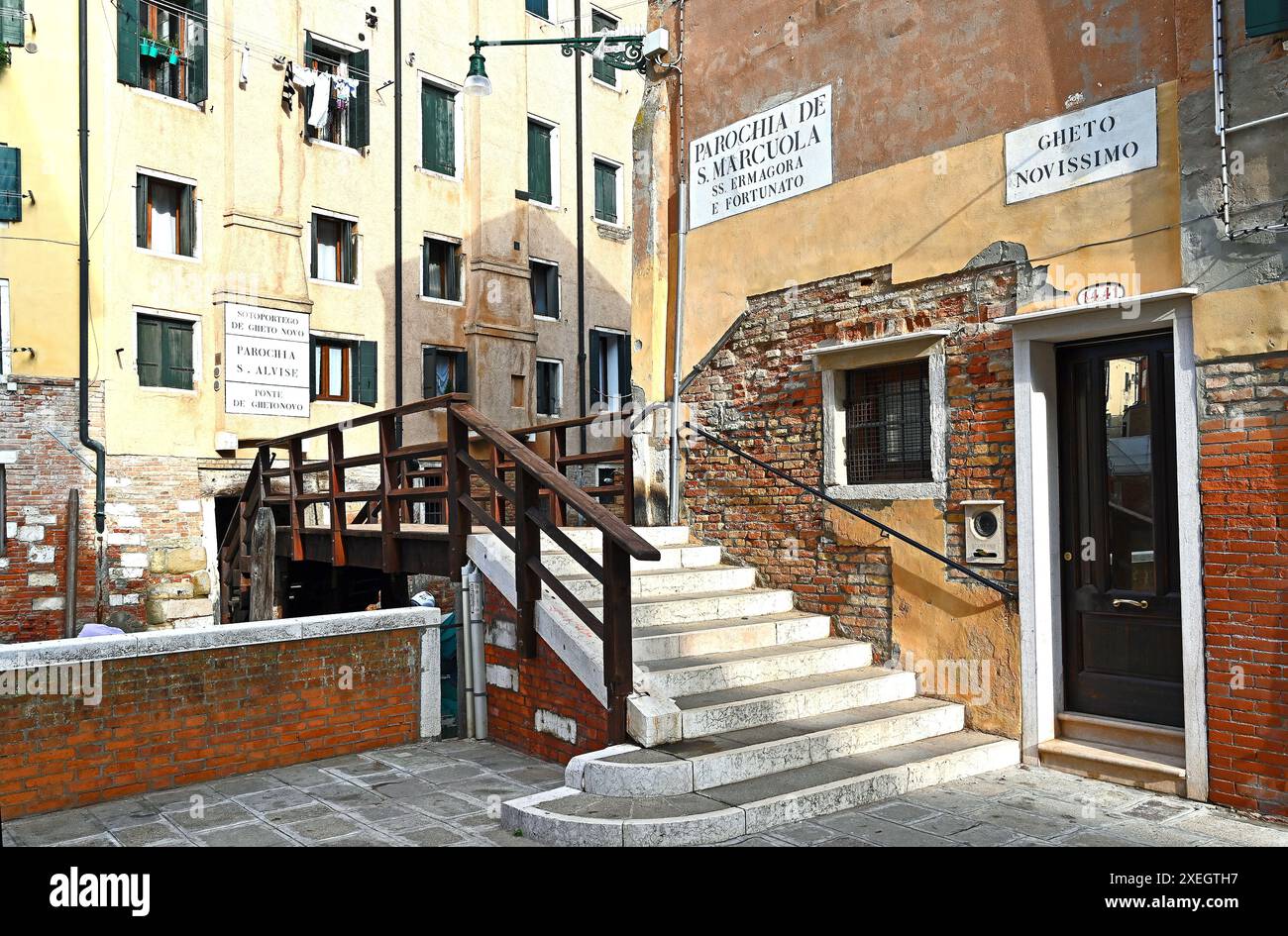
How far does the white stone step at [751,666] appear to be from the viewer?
572cm

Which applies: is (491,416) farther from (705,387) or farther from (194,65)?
(705,387)

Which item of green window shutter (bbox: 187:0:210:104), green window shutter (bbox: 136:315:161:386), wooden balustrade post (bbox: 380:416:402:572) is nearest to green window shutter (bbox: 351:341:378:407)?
green window shutter (bbox: 136:315:161:386)

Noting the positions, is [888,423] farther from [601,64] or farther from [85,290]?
[601,64]

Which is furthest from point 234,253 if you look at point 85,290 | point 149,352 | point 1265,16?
point 1265,16

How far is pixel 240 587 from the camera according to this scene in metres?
12.4

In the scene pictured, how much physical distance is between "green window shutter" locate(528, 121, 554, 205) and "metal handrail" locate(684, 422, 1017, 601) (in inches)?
454

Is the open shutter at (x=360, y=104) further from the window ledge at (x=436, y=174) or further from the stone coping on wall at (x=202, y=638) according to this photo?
the stone coping on wall at (x=202, y=638)

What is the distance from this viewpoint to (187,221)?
14.0 meters

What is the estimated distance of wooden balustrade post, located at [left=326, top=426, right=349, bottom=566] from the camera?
8875 mm

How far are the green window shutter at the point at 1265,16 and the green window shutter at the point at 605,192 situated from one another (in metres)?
15.6

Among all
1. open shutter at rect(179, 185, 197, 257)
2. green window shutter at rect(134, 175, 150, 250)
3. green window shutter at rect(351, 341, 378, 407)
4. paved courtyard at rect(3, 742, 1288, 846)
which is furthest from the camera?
green window shutter at rect(351, 341, 378, 407)

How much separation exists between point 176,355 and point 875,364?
10.6 m

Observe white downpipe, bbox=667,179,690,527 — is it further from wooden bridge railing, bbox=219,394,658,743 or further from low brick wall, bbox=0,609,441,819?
low brick wall, bbox=0,609,441,819

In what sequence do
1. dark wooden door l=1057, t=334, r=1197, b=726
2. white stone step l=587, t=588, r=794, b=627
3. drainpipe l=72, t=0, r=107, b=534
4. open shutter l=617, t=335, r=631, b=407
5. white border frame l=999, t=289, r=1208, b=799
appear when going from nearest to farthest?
dark wooden door l=1057, t=334, r=1197, b=726
white border frame l=999, t=289, r=1208, b=799
white stone step l=587, t=588, r=794, b=627
drainpipe l=72, t=0, r=107, b=534
open shutter l=617, t=335, r=631, b=407
